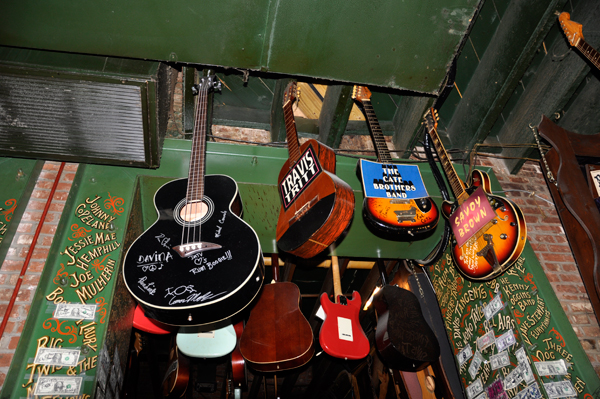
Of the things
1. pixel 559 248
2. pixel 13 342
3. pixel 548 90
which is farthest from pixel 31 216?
pixel 548 90

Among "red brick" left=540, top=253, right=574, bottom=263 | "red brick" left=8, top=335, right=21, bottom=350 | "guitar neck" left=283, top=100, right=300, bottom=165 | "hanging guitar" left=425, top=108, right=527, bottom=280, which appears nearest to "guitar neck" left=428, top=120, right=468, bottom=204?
"hanging guitar" left=425, top=108, right=527, bottom=280

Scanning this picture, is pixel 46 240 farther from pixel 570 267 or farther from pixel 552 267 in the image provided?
pixel 570 267

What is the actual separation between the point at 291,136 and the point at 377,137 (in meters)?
0.82

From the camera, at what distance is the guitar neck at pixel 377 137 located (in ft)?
10.1

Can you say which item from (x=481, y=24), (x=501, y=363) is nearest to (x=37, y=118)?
(x=501, y=363)

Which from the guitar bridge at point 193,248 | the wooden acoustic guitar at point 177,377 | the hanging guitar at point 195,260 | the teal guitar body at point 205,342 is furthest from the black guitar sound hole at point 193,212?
the wooden acoustic guitar at point 177,377

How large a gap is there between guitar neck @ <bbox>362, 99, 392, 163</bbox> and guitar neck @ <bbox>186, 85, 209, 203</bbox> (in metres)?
1.45

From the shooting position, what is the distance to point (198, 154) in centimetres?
272

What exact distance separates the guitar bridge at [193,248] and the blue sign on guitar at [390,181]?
116cm

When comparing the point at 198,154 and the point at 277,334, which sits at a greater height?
the point at 198,154

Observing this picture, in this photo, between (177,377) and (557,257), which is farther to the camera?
(557,257)

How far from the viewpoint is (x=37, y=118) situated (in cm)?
252

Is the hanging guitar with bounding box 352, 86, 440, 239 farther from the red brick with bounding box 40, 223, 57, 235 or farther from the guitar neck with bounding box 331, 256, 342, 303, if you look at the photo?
the red brick with bounding box 40, 223, 57, 235

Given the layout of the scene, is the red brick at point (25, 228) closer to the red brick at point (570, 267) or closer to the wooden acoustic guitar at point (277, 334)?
the wooden acoustic guitar at point (277, 334)
